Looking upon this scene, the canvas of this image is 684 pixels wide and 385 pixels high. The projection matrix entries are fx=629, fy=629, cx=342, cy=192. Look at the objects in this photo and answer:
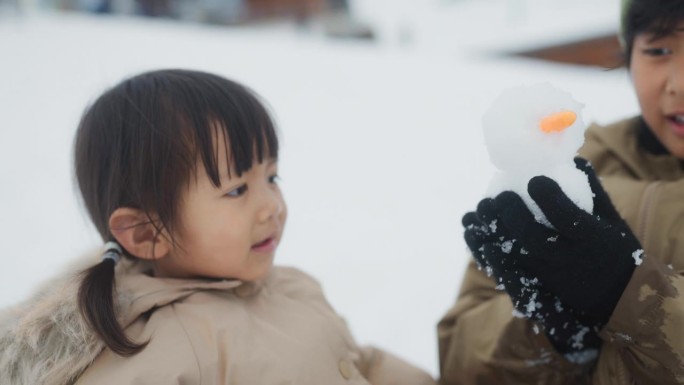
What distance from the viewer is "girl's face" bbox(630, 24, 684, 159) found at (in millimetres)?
927

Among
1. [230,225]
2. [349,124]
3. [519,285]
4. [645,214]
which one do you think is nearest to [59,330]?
[230,225]

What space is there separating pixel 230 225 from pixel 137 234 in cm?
16

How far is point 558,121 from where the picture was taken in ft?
2.62

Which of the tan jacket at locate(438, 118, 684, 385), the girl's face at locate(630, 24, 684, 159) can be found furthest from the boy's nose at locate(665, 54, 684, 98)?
the tan jacket at locate(438, 118, 684, 385)

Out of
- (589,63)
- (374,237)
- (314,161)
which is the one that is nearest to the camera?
(374,237)

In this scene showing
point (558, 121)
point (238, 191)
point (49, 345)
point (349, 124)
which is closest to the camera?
point (558, 121)

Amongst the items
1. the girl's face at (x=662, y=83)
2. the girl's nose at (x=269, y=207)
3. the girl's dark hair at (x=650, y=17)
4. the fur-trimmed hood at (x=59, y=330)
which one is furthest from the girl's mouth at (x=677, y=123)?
the fur-trimmed hood at (x=59, y=330)

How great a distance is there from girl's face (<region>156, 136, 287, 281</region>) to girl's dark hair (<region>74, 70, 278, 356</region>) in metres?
0.02

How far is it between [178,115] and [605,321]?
70 centimetres

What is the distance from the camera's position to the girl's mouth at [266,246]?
40.9 inches

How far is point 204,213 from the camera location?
98 cm

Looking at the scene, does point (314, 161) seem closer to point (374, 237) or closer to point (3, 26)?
point (374, 237)

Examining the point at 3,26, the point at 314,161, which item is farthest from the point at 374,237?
the point at 3,26

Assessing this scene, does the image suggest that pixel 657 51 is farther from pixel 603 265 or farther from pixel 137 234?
pixel 137 234
